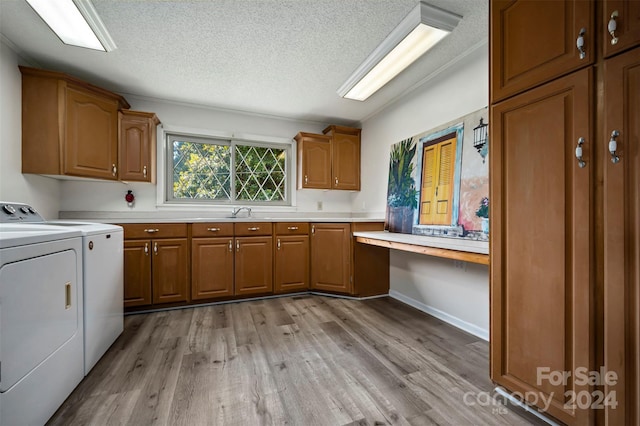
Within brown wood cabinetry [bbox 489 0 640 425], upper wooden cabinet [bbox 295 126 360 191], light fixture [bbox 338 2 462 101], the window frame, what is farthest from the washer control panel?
brown wood cabinetry [bbox 489 0 640 425]

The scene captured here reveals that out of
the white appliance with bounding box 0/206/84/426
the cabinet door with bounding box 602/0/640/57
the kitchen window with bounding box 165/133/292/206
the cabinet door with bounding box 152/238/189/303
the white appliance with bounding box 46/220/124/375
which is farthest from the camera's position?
the kitchen window with bounding box 165/133/292/206

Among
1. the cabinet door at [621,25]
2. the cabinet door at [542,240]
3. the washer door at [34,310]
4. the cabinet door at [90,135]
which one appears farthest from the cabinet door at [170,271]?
the cabinet door at [621,25]

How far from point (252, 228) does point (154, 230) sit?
3.16 feet

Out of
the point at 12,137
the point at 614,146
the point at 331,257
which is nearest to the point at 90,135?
the point at 12,137

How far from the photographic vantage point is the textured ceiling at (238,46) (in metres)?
1.73

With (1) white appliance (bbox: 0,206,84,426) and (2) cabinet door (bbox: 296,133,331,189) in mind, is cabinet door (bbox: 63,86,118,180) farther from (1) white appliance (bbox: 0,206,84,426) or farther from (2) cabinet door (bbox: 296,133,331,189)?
(2) cabinet door (bbox: 296,133,331,189)

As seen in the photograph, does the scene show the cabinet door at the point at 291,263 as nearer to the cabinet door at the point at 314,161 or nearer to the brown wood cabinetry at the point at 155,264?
the cabinet door at the point at 314,161

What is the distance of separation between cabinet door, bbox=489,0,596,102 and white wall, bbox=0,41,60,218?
11.3ft

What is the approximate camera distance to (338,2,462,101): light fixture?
5.77 feet

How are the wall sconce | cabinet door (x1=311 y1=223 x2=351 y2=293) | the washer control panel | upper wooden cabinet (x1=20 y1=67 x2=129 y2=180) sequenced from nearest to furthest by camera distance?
1. the washer control panel
2. the wall sconce
3. upper wooden cabinet (x1=20 y1=67 x2=129 y2=180)
4. cabinet door (x1=311 y1=223 x2=351 y2=293)

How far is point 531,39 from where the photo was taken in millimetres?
1175

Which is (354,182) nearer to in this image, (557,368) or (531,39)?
(531,39)

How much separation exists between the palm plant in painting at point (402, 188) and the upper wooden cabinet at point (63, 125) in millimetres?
3063

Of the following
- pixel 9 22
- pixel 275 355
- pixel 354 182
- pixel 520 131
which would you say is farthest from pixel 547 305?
pixel 9 22
